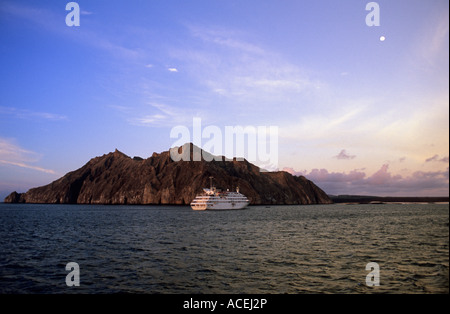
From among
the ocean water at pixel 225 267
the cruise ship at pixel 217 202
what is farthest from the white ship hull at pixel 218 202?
the ocean water at pixel 225 267

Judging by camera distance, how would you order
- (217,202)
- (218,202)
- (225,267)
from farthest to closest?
(218,202) → (217,202) → (225,267)

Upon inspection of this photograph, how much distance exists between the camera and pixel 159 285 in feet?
70.2

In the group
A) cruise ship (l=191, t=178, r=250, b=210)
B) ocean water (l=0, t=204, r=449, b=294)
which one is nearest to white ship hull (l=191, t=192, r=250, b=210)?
cruise ship (l=191, t=178, r=250, b=210)

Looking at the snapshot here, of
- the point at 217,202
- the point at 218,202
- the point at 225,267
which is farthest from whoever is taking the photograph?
the point at 218,202

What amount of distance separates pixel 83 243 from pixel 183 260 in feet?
69.6

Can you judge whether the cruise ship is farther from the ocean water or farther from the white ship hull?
the ocean water

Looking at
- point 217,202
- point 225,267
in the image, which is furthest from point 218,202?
point 225,267

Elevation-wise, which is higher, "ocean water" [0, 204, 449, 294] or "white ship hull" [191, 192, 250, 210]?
"ocean water" [0, 204, 449, 294]

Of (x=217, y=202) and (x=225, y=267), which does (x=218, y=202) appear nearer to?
(x=217, y=202)

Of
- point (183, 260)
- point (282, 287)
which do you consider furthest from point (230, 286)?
point (183, 260)
